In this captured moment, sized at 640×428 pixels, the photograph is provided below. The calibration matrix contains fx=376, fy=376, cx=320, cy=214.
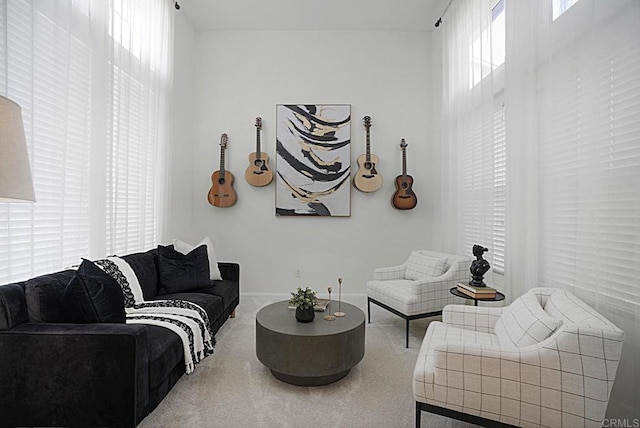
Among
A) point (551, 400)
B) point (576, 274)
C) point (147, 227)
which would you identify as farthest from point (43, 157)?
point (576, 274)

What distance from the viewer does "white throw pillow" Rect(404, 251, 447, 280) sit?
3.52m

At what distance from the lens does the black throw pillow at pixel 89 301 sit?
1.86m

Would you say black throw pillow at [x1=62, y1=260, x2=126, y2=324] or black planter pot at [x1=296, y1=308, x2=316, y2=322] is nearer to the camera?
→ black throw pillow at [x1=62, y1=260, x2=126, y2=324]

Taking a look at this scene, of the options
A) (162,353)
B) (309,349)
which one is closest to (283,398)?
(309,349)

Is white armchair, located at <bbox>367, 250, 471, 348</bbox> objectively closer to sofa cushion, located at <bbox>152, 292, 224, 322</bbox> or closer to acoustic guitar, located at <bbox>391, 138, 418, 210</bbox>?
acoustic guitar, located at <bbox>391, 138, 418, 210</bbox>

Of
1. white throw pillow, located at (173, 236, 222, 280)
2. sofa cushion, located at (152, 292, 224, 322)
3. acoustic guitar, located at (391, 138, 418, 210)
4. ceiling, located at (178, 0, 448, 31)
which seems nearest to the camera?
sofa cushion, located at (152, 292, 224, 322)

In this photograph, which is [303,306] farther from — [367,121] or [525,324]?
[367,121]

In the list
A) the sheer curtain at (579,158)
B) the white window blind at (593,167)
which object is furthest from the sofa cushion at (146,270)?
the white window blind at (593,167)

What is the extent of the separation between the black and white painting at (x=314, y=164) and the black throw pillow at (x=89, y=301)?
2963 millimetres

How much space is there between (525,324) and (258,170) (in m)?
3.54

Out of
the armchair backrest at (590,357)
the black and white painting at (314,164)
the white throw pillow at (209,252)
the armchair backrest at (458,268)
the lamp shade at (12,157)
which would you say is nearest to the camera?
the lamp shade at (12,157)

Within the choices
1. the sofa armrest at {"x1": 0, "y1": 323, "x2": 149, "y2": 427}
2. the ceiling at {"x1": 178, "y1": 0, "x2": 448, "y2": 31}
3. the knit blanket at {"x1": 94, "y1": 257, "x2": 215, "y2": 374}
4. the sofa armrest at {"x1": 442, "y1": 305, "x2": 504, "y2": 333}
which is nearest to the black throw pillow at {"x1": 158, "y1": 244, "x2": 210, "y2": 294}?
the knit blanket at {"x1": 94, "y1": 257, "x2": 215, "y2": 374}

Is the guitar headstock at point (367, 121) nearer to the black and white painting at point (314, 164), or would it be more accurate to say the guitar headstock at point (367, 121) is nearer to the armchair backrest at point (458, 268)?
the black and white painting at point (314, 164)

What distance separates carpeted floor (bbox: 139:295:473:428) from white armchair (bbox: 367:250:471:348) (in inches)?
14.7
